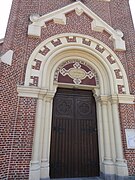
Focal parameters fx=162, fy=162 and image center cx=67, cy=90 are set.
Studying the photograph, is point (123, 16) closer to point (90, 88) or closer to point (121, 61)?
point (121, 61)

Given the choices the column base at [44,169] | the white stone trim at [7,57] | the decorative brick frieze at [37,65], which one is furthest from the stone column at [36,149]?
the white stone trim at [7,57]

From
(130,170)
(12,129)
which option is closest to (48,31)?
(12,129)

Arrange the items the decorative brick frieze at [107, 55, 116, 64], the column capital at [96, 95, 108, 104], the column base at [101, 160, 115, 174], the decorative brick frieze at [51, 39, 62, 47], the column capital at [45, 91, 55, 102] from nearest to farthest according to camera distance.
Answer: the column base at [101, 160, 115, 174]
the column capital at [45, 91, 55, 102]
the column capital at [96, 95, 108, 104]
the decorative brick frieze at [51, 39, 62, 47]
the decorative brick frieze at [107, 55, 116, 64]

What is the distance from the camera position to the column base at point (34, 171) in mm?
4699

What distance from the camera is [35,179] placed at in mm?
4707

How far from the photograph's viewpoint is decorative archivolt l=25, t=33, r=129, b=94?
5.89 meters

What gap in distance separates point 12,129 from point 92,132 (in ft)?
9.72

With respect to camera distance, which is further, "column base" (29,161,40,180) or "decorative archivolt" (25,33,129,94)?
"decorative archivolt" (25,33,129,94)

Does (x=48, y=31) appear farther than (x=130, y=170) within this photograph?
Yes

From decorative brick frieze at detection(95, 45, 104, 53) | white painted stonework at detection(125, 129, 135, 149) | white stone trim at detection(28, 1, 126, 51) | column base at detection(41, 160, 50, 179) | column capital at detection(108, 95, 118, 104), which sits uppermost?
white stone trim at detection(28, 1, 126, 51)

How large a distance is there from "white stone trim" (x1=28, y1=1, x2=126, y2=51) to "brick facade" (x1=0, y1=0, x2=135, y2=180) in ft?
0.62

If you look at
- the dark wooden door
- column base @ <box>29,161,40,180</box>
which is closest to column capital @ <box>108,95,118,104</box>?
the dark wooden door

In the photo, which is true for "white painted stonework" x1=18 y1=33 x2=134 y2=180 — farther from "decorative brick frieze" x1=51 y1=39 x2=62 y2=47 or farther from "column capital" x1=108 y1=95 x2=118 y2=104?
"decorative brick frieze" x1=51 y1=39 x2=62 y2=47

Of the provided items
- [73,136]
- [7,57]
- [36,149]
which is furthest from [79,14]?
[36,149]
